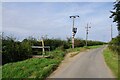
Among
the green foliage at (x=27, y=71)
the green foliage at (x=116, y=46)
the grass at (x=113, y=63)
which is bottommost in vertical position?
the green foliage at (x=27, y=71)

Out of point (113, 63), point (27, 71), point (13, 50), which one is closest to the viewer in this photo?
point (27, 71)

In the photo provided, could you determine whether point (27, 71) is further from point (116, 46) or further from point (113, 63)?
point (116, 46)

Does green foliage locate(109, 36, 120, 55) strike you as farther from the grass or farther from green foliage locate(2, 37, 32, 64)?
green foliage locate(2, 37, 32, 64)

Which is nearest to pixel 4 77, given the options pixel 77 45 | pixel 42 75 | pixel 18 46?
pixel 42 75

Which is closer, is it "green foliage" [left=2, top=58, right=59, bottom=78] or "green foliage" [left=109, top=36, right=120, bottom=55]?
"green foliage" [left=2, top=58, right=59, bottom=78]

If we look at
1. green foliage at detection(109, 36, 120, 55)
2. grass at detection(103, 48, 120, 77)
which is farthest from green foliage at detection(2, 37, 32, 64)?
green foliage at detection(109, 36, 120, 55)

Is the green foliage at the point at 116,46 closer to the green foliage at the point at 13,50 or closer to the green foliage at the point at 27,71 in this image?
the green foliage at the point at 27,71

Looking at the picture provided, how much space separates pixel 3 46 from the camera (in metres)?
30.6

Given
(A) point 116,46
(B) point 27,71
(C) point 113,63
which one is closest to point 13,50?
(B) point 27,71

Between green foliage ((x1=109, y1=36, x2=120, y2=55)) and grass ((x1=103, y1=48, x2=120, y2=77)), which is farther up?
green foliage ((x1=109, y1=36, x2=120, y2=55))

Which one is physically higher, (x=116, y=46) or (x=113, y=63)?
(x=116, y=46)

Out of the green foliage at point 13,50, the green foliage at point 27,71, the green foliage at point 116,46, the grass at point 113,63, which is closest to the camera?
the grass at point 113,63

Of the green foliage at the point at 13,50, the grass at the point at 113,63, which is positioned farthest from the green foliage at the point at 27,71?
the green foliage at the point at 13,50

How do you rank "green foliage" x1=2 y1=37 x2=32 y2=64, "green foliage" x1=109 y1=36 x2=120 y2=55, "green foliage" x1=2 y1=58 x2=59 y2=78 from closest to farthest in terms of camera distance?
1. "green foliage" x1=2 y1=58 x2=59 y2=78
2. "green foliage" x1=109 y1=36 x2=120 y2=55
3. "green foliage" x1=2 y1=37 x2=32 y2=64
